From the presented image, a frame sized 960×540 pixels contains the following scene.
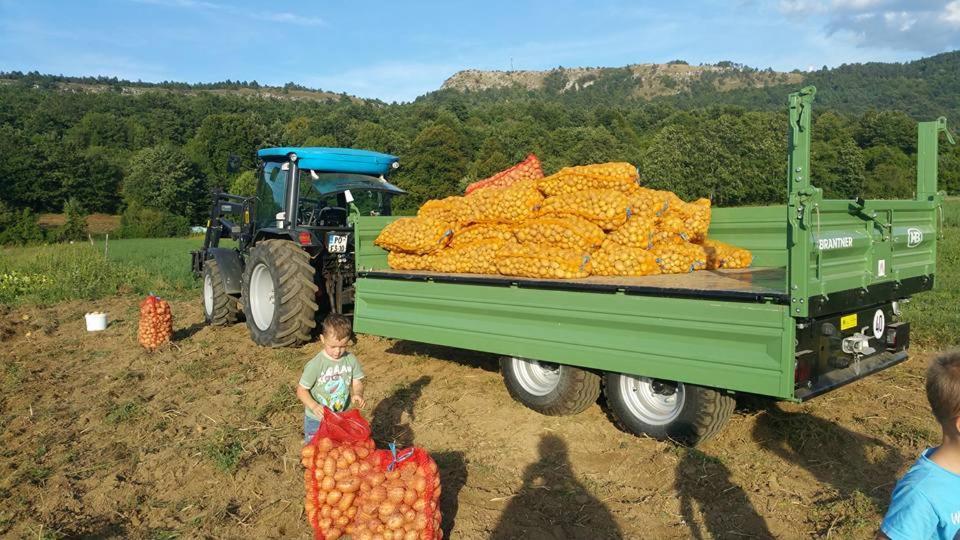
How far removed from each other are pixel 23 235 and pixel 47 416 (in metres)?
39.9

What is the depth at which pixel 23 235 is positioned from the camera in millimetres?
38656

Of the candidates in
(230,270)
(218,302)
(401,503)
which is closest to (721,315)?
(401,503)

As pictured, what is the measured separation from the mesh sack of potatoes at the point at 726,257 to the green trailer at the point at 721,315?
0.10 metres

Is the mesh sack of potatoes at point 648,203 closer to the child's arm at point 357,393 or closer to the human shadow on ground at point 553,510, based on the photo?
the human shadow on ground at point 553,510

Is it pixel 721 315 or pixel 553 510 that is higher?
pixel 721 315

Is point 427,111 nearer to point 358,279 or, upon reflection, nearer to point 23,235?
point 23,235

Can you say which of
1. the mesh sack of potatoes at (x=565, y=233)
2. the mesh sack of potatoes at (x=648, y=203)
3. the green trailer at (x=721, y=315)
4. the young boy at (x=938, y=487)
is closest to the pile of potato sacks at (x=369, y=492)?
the green trailer at (x=721, y=315)

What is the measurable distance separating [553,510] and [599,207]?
246 centimetres

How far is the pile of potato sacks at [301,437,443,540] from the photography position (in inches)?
124

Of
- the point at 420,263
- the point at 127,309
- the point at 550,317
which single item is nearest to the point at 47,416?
the point at 420,263

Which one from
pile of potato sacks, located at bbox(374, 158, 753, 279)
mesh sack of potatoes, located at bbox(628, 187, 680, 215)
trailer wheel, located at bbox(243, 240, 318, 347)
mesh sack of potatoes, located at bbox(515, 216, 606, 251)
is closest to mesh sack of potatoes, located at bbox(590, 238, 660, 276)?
pile of potato sacks, located at bbox(374, 158, 753, 279)

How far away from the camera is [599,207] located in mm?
5352

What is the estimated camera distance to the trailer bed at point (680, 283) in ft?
12.5

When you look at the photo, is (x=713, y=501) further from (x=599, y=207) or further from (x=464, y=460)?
(x=599, y=207)
